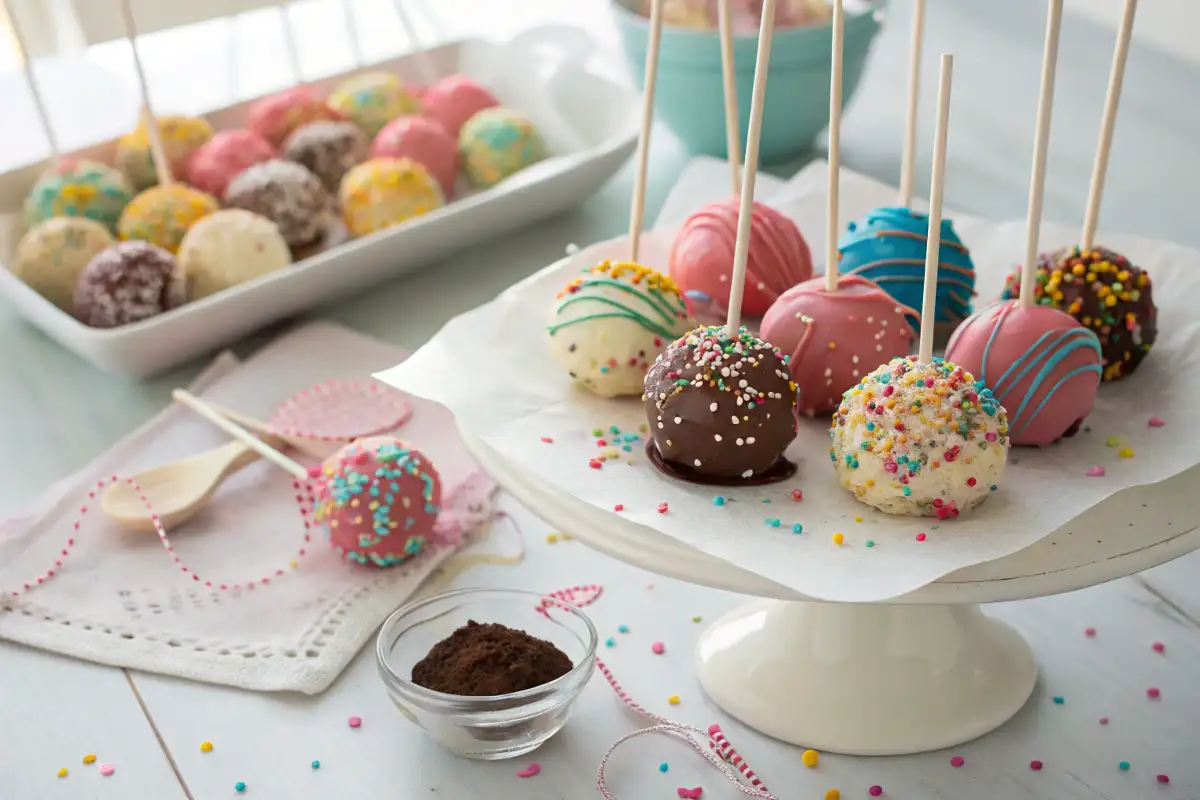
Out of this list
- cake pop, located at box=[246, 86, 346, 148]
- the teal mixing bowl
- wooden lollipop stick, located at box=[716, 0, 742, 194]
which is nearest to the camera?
wooden lollipop stick, located at box=[716, 0, 742, 194]

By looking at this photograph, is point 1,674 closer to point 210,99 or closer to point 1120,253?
point 1120,253

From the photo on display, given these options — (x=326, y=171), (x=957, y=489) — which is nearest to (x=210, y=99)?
(x=326, y=171)

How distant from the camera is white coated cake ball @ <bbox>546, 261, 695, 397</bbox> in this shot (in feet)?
3.10

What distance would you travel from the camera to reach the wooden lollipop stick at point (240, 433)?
1.12m

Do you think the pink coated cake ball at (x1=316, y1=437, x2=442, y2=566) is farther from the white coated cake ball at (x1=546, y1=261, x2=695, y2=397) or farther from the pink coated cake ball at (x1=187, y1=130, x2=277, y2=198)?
the pink coated cake ball at (x1=187, y1=130, x2=277, y2=198)

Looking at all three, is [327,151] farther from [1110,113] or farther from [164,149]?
[1110,113]

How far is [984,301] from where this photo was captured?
108 centimetres

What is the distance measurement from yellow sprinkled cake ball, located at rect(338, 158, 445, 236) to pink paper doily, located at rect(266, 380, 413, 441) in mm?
225

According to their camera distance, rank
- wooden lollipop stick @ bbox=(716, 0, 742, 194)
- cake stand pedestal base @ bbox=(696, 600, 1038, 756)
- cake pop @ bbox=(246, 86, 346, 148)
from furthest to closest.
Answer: cake pop @ bbox=(246, 86, 346, 148), wooden lollipop stick @ bbox=(716, 0, 742, 194), cake stand pedestal base @ bbox=(696, 600, 1038, 756)

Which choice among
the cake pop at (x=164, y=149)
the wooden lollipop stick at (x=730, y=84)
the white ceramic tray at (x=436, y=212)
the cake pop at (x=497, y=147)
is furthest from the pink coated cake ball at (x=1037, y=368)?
the cake pop at (x=164, y=149)

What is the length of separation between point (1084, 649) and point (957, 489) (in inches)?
10.1

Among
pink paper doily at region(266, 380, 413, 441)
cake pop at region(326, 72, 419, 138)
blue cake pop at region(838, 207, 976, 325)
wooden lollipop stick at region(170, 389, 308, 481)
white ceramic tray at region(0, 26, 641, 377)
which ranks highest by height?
blue cake pop at region(838, 207, 976, 325)

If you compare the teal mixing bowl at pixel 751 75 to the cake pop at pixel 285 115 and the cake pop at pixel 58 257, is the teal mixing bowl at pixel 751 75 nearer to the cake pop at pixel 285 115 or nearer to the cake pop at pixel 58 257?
the cake pop at pixel 285 115

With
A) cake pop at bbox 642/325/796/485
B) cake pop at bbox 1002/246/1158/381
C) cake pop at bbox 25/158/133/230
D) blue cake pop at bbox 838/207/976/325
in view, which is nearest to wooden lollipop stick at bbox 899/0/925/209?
blue cake pop at bbox 838/207/976/325
